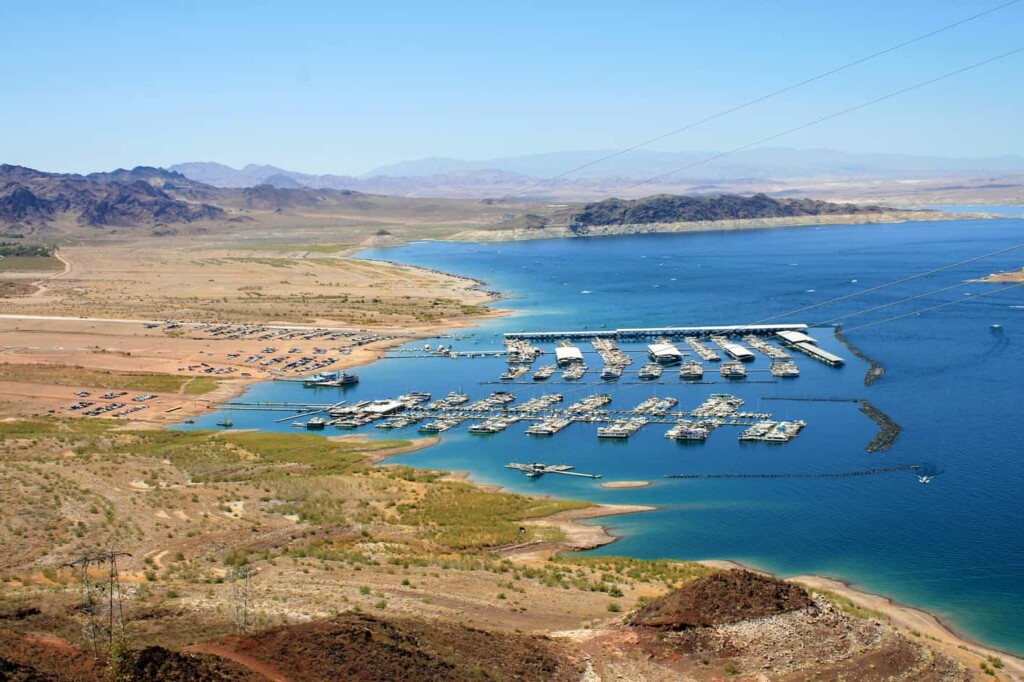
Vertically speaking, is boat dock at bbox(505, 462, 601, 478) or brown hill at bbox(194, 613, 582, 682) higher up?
brown hill at bbox(194, 613, 582, 682)

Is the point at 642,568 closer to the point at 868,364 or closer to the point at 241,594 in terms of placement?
the point at 241,594

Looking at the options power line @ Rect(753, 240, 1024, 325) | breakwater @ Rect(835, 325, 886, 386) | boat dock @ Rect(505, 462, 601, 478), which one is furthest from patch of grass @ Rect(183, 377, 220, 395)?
power line @ Rect(753, 240, 1024, 325)

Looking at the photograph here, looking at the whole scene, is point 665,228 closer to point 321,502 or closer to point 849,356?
point 849,356

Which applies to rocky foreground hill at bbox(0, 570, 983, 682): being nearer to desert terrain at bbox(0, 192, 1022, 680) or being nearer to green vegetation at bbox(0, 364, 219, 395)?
desert terrain at bbox(0, 192, 1022, 680)

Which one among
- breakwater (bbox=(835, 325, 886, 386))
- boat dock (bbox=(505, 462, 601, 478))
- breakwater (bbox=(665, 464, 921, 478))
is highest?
breakwater (bbox=(835, 325, 886, 386))

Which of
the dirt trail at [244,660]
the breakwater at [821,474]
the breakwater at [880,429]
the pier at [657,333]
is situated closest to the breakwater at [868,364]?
the pier at [657,333]
